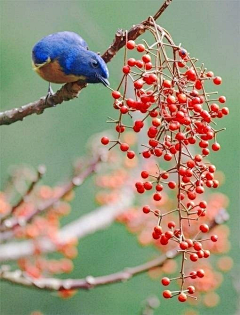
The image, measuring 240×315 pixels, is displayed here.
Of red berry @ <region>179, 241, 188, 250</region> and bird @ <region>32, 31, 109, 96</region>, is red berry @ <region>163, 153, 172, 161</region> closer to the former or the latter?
red berry @ <region>179, 241, 188, 250</region>

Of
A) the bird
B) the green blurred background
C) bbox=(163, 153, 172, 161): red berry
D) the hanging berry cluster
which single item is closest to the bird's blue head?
the bird

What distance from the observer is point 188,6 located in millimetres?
3881

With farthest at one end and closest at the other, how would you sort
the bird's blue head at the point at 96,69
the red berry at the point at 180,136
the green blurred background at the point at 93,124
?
the green blurred background at the point at 93,124
the bird's blue head at the point at 96,69
the red berry at the point at 180,136

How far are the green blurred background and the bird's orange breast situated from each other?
2480mm

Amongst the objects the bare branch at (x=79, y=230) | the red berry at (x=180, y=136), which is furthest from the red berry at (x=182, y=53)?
the bare branch at (x=79, y=230)

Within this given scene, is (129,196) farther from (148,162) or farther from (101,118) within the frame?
(101,118)

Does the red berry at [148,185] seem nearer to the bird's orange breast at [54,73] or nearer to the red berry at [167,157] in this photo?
the red berry at [167,157]

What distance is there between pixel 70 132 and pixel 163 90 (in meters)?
3.10

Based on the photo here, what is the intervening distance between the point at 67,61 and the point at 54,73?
0.13ft

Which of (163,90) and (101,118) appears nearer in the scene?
(163,90)

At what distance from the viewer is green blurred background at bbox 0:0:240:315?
12.7 feet

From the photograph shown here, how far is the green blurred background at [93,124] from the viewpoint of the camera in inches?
152

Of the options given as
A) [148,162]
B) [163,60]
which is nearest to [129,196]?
[148,162]

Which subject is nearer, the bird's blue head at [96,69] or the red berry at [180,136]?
the red berry at [180,136]
